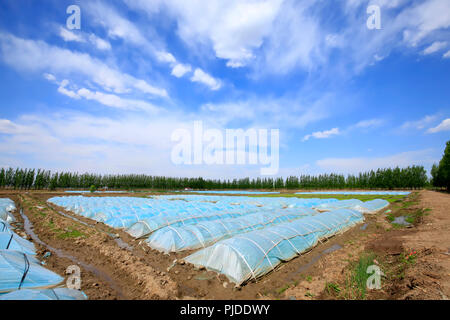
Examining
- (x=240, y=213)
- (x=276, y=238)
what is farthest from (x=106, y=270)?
(x=240, y=213)

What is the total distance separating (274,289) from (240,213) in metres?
11.8

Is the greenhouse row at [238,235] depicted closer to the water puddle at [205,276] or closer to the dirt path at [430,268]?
the water puddle at [205,276]

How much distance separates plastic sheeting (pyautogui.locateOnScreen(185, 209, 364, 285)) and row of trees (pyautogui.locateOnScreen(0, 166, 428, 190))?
78.9m

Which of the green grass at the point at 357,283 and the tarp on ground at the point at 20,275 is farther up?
the tarp on ground at the point at 20,275

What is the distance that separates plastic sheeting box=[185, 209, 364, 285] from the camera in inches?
316

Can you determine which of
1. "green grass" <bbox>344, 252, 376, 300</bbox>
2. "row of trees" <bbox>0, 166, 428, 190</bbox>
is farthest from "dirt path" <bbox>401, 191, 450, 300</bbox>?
"row of trees" <bbox>0, 166, 428, 190</bbox>

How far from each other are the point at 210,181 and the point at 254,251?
3880 inches

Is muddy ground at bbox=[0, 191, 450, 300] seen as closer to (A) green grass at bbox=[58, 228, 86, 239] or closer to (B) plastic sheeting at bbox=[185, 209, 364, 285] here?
(A) green grass at bbox=[58, 228, 86, 239]

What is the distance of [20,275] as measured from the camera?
243 inches

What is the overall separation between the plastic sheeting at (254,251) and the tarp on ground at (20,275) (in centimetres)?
510

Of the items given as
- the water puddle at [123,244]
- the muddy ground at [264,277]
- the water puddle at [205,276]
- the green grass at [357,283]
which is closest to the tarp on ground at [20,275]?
the muddy ground at [264,277]

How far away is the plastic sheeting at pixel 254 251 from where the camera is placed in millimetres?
8031

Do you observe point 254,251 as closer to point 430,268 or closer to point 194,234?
point 194,234

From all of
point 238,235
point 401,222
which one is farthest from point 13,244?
point 401,222
